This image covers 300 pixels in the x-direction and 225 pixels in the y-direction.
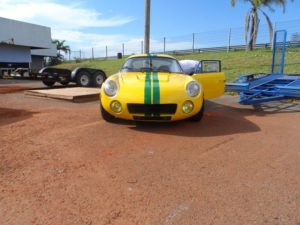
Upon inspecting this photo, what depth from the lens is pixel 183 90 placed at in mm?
4434

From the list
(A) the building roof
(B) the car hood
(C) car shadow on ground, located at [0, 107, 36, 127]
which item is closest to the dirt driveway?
(C) car shadow on ground, located at [0, 107, 36, 127]

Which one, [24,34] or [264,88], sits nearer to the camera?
[264,88]

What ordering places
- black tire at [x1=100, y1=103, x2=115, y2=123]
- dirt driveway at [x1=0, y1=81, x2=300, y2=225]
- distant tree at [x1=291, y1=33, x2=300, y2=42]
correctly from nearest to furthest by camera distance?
dirt driveway at [x1=0, y1=81, x2=300, y2=225]
black tire at [x1=100, y1=103, x2=115, y2=123]
distant tree at [x1=291, y1=33, x2=300, y2=42]

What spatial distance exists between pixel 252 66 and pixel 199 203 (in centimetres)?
1265

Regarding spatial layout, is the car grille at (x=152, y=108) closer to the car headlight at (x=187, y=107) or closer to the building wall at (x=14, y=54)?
the car headlight at (x=187, y=107)

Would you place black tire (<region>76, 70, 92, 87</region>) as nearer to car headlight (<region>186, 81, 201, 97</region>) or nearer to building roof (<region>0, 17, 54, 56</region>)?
car headlight (<region>186, 81, 201, 97</region>)

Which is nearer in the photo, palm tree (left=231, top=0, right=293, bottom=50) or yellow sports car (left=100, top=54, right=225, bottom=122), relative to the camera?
yellow sports car (left=100, top=54, right=225, bottom=122)

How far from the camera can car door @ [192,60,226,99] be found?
18.8 feet

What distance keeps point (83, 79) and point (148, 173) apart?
8700mm

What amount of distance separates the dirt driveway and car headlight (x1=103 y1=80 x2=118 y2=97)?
21.9 inches

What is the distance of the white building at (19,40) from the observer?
27.6 meters

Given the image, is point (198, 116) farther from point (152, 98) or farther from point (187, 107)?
point (152, 98)

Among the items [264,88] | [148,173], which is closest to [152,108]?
[148,173]

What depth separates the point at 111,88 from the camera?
453 cm
